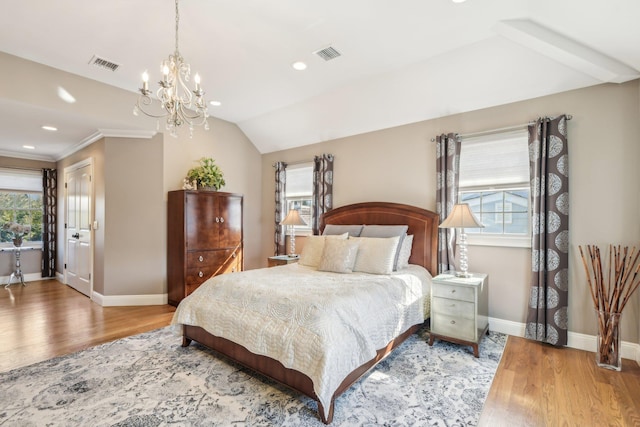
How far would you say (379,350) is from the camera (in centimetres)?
Answer: 250

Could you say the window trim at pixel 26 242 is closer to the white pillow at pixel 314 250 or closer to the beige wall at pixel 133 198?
the beige wall at pixel 133 198

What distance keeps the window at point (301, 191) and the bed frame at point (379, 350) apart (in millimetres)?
629

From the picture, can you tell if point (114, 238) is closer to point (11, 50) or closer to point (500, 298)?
point (11, 50)

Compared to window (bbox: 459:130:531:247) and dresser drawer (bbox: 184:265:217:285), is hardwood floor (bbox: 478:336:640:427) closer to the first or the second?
window (bbox: 459:130:531:247)

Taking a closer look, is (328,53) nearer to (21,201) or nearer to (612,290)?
(612,290)

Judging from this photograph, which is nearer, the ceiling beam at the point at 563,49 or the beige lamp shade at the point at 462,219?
the ceiling beam at the point at 563,49

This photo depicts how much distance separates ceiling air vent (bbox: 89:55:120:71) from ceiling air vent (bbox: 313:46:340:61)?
2250 millimetres

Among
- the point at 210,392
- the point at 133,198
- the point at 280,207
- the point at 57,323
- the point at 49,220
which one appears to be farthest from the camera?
the point at 49,220

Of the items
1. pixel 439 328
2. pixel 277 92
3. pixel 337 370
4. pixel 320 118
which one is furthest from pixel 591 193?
pixel 277 92

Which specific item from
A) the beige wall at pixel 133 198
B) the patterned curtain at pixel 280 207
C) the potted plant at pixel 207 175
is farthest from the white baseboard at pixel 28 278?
the patterned curtain at pixel 280 207

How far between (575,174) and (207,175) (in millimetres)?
4583

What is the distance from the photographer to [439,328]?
3062 millimetres

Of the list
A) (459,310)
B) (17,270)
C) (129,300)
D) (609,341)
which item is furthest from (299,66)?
(17,270)

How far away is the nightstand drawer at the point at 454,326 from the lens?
9.48ft
